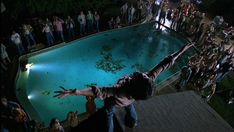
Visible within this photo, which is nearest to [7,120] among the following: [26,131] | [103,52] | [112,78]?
[26,131]

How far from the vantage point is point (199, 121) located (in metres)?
8.85

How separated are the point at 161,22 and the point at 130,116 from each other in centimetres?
1349

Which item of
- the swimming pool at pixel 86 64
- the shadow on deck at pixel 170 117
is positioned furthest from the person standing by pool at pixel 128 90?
the swimming pool at pixel 86 64

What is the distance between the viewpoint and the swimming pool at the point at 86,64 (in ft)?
41.7

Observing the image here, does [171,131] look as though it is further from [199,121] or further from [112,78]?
[112,78]

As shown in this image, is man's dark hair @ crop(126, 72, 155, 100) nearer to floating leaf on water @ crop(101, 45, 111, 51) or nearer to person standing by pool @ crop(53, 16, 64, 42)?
person standing by pool @ crop(53, 16, 64, 42)

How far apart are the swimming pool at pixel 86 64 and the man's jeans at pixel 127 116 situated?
5209mm

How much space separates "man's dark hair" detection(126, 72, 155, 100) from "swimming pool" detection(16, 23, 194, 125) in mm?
6519

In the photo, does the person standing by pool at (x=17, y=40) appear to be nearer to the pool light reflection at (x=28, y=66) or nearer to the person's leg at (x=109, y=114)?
the pool light reflection at (x=28, y=66)

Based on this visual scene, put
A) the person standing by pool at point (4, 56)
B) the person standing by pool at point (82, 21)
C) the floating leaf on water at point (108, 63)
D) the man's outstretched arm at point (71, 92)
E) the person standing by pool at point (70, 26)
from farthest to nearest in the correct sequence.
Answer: the person standing by pool at point (82, 21), the person standing by pool at point (70, 26), the floating leaf on water at point (108, 63), the person standing by pool at point (4, 56), the man's outstretched arm at point (71, 92)

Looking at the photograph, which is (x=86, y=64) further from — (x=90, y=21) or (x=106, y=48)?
(x=90, y=21)

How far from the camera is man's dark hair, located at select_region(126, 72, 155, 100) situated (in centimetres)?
591

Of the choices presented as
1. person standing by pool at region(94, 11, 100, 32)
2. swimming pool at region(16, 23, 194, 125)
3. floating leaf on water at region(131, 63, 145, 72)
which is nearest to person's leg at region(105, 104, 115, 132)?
swimming pool at region(16, 23, 194, 125)

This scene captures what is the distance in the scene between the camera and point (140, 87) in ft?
19.5
